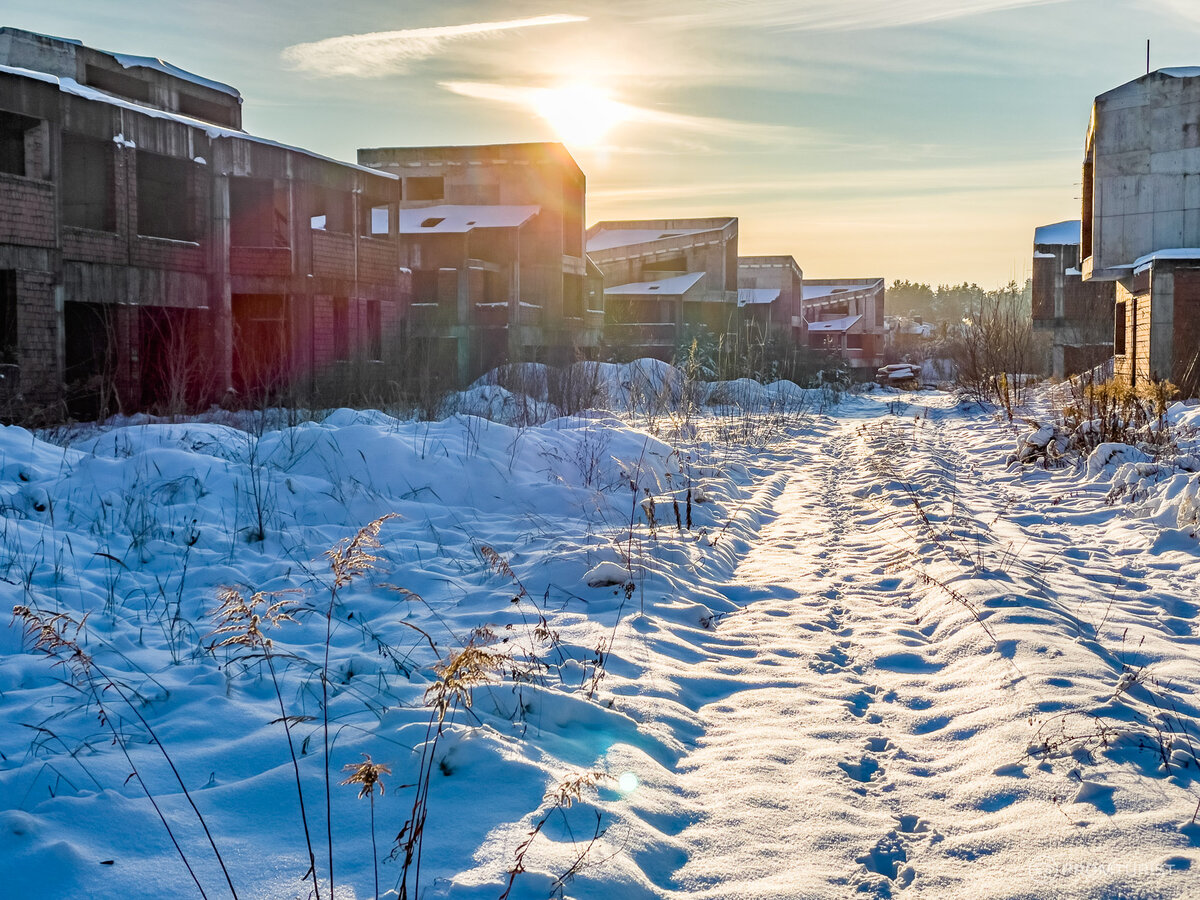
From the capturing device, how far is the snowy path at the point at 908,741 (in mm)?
2715

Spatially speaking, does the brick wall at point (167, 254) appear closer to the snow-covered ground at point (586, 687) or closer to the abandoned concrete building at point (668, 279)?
the snow-covered ground at point (586, 687)

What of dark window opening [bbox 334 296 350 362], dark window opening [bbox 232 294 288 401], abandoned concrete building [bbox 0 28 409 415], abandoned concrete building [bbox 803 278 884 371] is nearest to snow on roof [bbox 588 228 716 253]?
abandoned concrete building [bbox 803 278 884 371]

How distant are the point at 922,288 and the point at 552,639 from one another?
196515 mm

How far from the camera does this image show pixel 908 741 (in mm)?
3652

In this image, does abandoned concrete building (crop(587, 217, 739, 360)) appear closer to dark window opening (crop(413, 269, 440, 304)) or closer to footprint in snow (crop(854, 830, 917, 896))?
dark window opening (crop(413, 269, 440, 304))

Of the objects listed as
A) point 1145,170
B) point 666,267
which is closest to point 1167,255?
point 1145,170

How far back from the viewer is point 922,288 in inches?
7382

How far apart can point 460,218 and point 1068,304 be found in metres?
21.7

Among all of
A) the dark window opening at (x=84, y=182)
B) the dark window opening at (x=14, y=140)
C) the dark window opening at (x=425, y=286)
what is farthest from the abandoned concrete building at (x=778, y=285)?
the dark window opening at (x=14, y=140)

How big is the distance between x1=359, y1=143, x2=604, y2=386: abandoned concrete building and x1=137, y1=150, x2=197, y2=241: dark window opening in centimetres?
760

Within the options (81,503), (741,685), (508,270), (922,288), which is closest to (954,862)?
(741,685)

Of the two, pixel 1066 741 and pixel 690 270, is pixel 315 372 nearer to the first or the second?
pixel 1066 741

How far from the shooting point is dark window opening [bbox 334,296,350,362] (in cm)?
2470

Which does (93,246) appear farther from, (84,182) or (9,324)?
(84,182)
